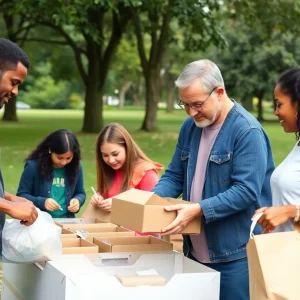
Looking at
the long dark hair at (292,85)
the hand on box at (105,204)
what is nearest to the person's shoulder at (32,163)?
the hand on box at (105,204)

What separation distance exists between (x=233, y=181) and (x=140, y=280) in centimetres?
70

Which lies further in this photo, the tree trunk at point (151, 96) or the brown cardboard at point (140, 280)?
the tree trunk at point (151, 96)

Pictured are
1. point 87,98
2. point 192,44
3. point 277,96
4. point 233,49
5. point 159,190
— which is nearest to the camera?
point 277,96

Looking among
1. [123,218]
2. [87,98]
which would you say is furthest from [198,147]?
[87,98]

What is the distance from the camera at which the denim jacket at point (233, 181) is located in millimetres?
3533

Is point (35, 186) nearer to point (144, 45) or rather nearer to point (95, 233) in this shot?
point (95, 233)

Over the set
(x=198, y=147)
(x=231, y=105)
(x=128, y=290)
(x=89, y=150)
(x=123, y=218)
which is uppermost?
(x=231, y=105)

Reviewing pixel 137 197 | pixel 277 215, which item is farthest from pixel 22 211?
pixel 277 215

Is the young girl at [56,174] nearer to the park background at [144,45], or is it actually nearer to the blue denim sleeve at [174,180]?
the blue denim sleeve at [174,180]

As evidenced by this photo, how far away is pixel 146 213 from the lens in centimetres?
343

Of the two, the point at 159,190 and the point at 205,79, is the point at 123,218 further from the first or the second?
the point at 205,79

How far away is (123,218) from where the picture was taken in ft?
11.9

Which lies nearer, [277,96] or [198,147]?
[277,96]

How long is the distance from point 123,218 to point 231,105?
2.60 ft
